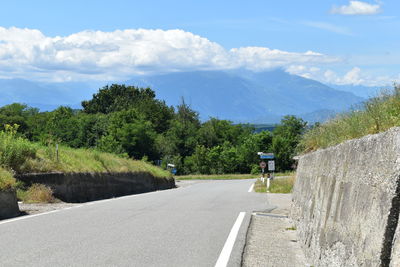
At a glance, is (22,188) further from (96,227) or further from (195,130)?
(195,130)

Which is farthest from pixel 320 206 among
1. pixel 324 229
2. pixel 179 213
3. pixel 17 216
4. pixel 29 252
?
pixel 17 216

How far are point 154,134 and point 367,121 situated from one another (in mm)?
97313

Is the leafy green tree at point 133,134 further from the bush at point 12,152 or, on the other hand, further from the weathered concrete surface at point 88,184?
the bush at point 12,152

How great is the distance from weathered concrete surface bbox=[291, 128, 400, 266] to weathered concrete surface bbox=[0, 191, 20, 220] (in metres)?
6.95

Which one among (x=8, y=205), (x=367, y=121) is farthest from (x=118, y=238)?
(x=367, y=121)

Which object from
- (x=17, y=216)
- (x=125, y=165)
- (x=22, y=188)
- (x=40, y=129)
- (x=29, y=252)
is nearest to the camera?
(x=29, y=252)

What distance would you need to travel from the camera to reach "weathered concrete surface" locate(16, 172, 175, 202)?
18.1m

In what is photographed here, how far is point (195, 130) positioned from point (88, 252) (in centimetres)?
10713

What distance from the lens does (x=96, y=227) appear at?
1060 cm

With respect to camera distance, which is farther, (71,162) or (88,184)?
(71,162)

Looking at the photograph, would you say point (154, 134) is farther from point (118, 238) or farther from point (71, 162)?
point (118, 238)

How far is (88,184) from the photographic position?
21.0 meters

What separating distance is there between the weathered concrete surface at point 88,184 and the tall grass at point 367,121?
10.4 metres

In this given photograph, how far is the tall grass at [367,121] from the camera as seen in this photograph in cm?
656
